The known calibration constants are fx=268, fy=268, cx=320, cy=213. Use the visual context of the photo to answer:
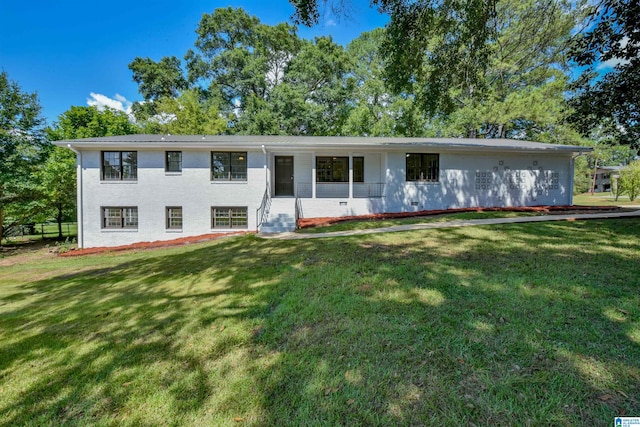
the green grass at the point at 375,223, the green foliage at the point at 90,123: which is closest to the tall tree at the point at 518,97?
the green grass at the point at 375,223

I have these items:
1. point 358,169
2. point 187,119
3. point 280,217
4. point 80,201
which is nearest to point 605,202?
point 358,169

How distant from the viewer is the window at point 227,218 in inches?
487

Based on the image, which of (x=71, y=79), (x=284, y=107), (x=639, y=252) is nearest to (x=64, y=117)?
(x=71, y=79)

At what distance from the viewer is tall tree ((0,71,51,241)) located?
556 inches

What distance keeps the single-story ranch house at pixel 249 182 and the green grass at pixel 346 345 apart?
6962 millimetres

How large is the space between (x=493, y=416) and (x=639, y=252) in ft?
19.6

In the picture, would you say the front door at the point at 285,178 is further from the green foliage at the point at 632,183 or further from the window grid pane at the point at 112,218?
the green foliage at the point at 632,183

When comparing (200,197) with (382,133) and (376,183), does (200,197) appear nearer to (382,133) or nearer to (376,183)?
(376,183)

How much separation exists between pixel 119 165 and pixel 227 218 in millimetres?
5434

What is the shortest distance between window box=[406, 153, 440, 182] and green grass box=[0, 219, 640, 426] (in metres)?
7.90

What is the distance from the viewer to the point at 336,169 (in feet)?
46.7

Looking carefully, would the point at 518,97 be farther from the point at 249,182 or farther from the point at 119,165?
the point at 119,165

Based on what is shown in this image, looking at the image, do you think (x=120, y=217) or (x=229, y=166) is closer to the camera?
(x=120, y=217)

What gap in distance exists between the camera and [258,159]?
12367 millimetres
